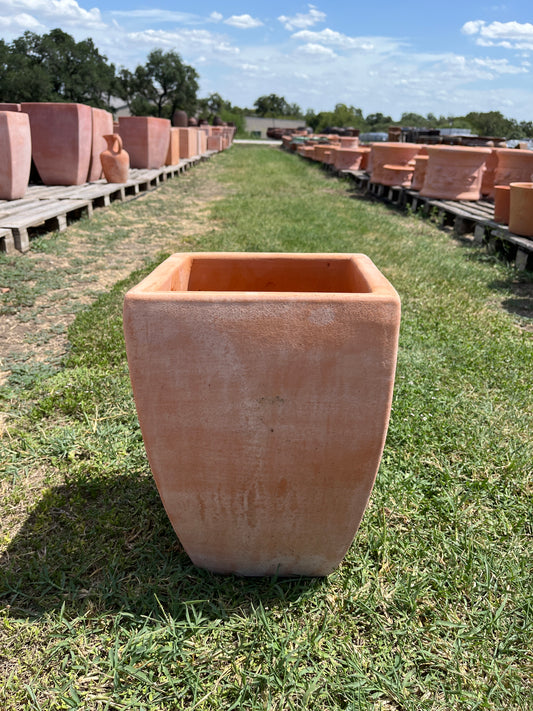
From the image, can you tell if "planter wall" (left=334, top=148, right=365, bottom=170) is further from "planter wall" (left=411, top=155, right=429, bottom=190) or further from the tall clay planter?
the tall clay planter

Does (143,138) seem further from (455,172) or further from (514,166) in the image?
(514,166)

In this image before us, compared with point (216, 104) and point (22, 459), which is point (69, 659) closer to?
point (22, 459)

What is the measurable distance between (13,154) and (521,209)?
5.16 meters

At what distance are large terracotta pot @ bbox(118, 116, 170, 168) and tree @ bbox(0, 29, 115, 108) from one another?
2605 centimetres

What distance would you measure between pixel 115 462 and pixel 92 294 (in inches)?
85.3

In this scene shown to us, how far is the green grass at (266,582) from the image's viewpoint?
1230 mm

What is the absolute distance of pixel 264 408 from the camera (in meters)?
1.25

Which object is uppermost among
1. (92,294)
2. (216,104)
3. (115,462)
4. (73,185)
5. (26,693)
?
(216,104)

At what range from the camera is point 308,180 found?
489 inches

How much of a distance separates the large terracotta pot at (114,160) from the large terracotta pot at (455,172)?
175 inches

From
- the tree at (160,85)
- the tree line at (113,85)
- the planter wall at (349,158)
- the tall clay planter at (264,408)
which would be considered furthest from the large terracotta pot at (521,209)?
the tree at (160,85)

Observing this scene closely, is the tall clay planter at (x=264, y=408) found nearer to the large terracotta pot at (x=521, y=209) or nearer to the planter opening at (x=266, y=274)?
the planter opening at (x=266, y=274)

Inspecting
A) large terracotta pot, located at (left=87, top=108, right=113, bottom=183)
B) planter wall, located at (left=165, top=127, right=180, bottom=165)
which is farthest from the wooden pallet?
planter wall, located at (left=165, top=127, right=180, bottom=165)

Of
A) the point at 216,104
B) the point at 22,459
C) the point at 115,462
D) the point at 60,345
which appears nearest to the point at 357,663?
the point at 115,462
